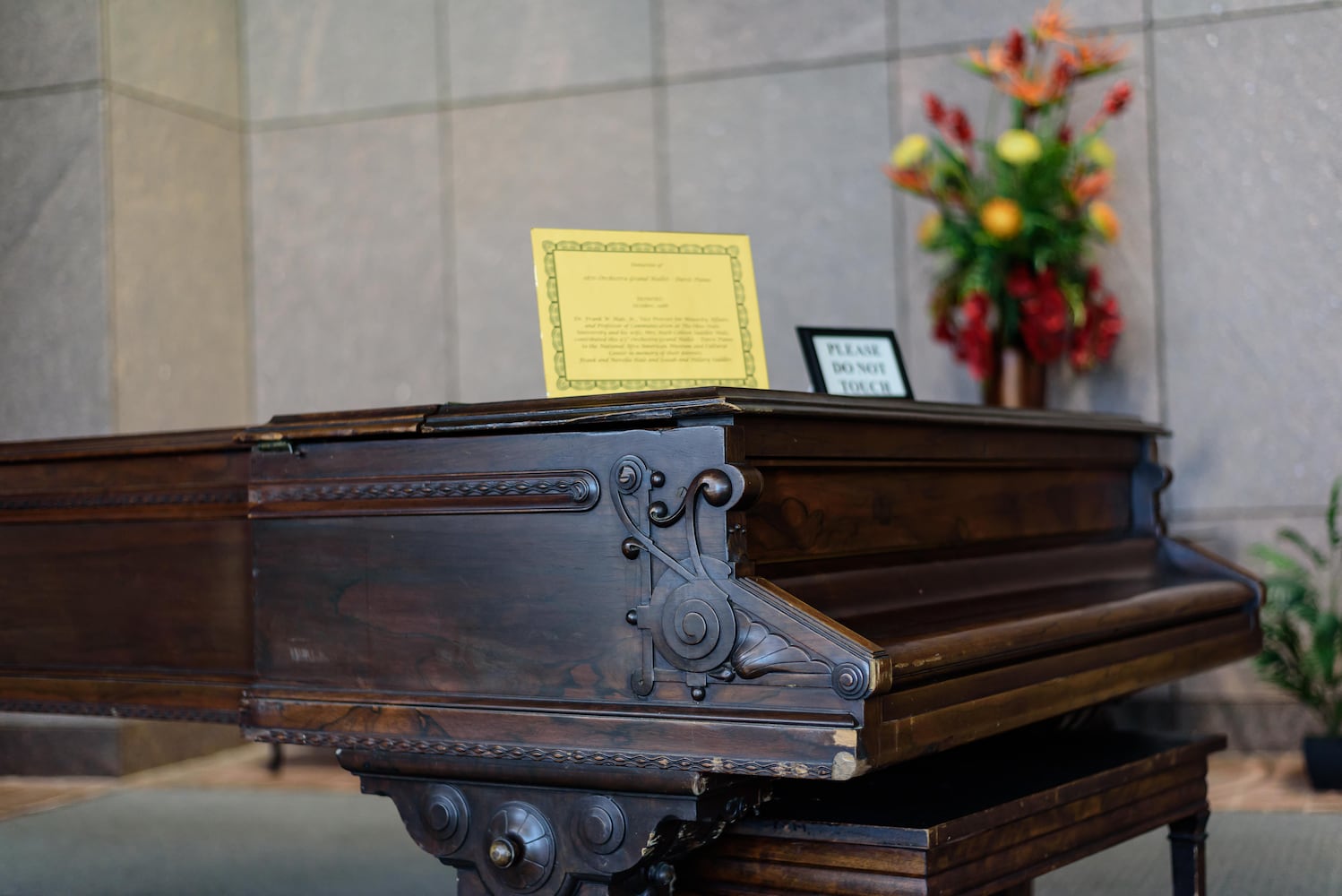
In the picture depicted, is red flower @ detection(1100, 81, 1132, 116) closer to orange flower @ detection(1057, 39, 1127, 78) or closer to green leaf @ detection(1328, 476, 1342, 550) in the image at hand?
orange flower @ detection(1057, 39, 1127, 78)

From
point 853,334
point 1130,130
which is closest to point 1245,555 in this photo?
point 1130,130

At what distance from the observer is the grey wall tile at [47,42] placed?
5.39m

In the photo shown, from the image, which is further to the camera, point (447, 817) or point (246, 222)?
point (246, 222)

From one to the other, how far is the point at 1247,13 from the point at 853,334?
2978 millimetres

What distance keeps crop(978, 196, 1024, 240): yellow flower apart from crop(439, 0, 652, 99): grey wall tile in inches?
67.0

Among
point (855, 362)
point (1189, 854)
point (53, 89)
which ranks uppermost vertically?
point (53, 89)

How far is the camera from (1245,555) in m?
4.87

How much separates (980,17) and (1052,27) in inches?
25.7

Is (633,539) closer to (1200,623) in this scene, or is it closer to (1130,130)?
(1200,623)

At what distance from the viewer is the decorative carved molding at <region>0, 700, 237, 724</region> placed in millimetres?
2119

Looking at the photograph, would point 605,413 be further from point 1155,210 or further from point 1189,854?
point 1155,210

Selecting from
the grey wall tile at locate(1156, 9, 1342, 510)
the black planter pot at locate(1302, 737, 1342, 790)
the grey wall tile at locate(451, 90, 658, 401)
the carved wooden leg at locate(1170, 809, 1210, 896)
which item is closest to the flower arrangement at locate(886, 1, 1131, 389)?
the grey wall tile at locate(1156, 9, 1342, 510)

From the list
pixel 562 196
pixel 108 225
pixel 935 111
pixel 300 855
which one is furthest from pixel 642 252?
pixel 108 225

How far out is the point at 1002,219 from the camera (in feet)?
14.5
